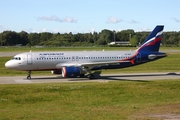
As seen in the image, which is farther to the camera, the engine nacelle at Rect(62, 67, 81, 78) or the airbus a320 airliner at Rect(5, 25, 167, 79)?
the airbus a320 airliner at Rect(5, 25, 167, 79)

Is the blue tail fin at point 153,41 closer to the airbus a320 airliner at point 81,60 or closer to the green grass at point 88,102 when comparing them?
the airbus a320 airliner at point 81,60

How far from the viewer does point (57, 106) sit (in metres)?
19.5

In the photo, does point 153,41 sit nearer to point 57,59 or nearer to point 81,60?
point 81,60

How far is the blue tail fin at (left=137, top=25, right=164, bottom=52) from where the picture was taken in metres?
40.2

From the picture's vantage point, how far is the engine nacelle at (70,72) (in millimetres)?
34531

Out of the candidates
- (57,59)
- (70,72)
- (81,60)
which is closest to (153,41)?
(81,60)

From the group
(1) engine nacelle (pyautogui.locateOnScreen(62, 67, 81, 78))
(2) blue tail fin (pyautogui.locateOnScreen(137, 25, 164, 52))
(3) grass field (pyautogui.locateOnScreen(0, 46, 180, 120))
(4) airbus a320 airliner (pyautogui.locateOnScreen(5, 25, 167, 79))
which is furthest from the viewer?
(2) blue tail fin (pyautogui.locateOnScreen(137, 25, 164, 52))

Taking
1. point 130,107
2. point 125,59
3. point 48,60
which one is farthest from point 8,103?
point 125,59

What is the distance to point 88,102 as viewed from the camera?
20.8 metres

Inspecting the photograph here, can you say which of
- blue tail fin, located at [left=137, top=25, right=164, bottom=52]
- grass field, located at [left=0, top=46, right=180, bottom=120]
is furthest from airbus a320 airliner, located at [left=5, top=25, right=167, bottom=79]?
grass field, located at [left=0, top=46, right=180, bottom=120]

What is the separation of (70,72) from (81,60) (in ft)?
11.4

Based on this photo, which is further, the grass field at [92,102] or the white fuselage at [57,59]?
the white fuselage at [57,59]

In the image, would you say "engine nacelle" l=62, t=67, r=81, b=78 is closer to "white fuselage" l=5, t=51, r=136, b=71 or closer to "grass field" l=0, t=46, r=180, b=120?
"white fuselage" l=5, t=51, r=136, b=71

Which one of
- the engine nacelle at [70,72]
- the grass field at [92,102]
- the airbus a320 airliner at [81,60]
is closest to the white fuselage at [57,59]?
the airbus a320 airliner at [81,60]
